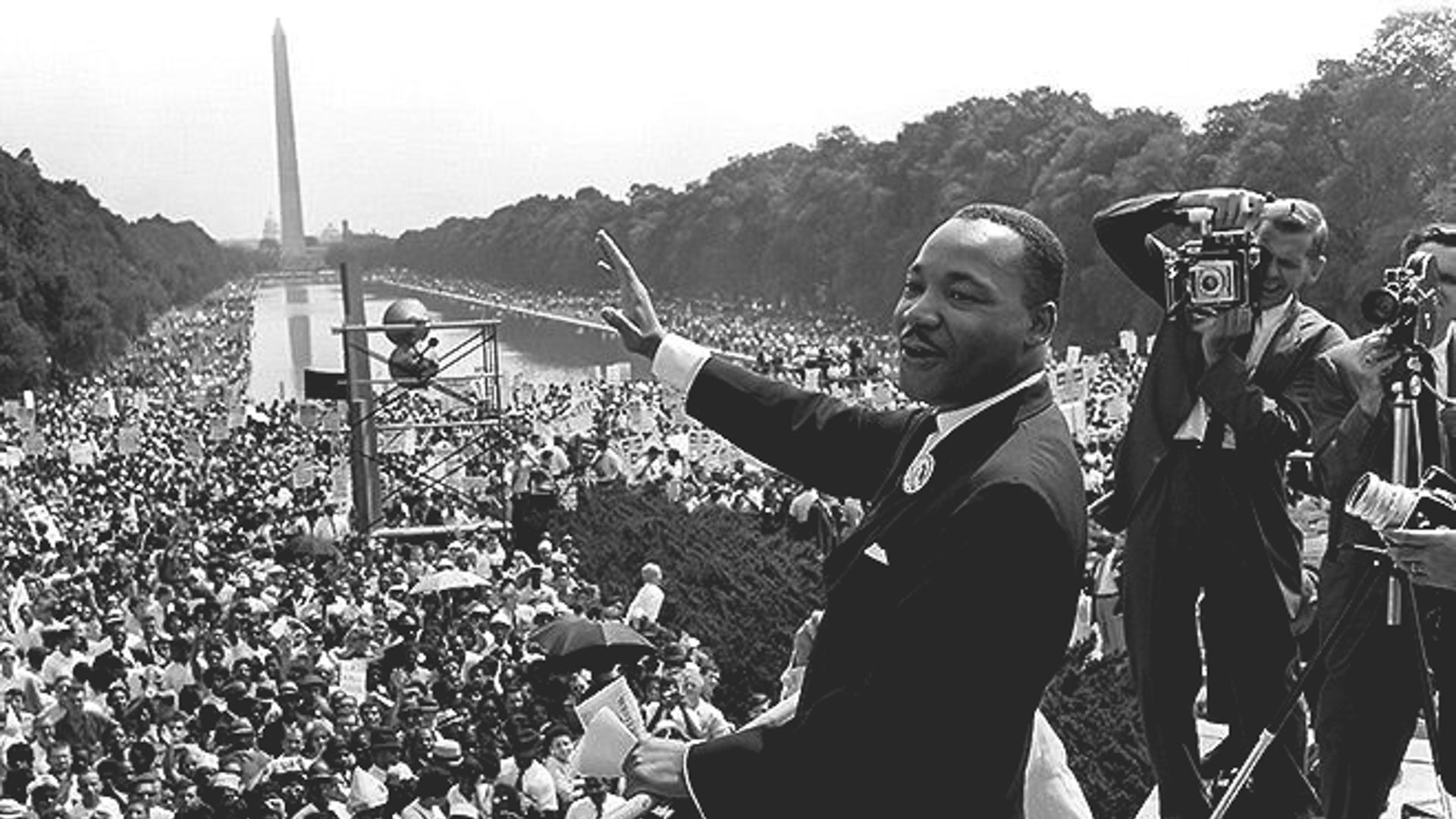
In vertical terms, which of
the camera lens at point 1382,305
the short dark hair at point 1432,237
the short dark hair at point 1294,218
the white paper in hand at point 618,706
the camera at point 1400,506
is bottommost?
the white paper in hand at point 618,706

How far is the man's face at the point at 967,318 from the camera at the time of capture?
2.63 meters

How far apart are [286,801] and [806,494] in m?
9.52

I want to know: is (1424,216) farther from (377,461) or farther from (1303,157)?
(377,461)

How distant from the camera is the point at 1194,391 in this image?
162 inches

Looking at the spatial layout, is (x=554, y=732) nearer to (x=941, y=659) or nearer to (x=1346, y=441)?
(x=1346, y=441)

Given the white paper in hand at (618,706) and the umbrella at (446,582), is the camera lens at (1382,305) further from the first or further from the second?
the umbrella at (446,582)

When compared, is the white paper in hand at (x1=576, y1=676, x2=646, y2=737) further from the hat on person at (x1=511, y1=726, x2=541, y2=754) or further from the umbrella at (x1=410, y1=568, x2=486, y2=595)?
the umbrella at (x1=410, y1=568, x2=486, y2=595)

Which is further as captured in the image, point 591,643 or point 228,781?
point 591,643

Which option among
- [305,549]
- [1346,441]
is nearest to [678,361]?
[1346,441]

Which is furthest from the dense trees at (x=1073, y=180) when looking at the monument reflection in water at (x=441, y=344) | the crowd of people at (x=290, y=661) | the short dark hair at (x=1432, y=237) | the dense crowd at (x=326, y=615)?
the short dark hair at (x=1432, y=237)

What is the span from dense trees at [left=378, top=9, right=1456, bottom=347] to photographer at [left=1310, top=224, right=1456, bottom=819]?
28871 mm

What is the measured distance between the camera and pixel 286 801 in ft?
27.7

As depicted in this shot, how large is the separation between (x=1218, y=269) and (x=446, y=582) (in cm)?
1130

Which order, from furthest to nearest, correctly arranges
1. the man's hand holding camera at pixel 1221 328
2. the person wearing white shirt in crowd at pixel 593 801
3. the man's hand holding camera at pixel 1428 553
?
the person wearing white shirt in crowd at pixel 593 801 < the man's hand holding camera at pixel 1221 328 < the man's hand holding camera at pixel 1428 553
